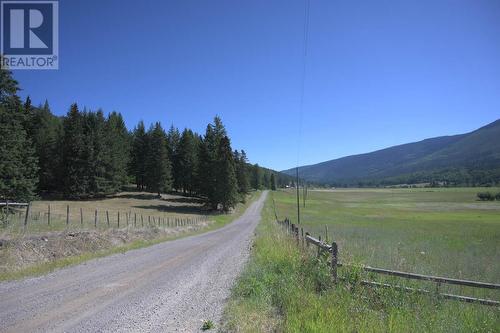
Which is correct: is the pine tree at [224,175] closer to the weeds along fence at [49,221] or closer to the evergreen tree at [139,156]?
the evergreen tree at [139,156]

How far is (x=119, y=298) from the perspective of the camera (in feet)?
32.6

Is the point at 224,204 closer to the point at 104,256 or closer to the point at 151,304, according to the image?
the point at 104,256

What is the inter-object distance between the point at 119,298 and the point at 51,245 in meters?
8.03

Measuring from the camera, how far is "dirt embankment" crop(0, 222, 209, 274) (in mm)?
13609

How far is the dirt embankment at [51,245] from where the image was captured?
1361cm

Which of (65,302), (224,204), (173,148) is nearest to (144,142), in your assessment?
(173,148)

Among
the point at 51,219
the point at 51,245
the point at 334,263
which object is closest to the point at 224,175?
the point at 51,219

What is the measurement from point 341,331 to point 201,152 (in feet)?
216

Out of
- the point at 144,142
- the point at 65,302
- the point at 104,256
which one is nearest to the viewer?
the point at 65,302

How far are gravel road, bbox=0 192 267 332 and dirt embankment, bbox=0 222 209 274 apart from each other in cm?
157

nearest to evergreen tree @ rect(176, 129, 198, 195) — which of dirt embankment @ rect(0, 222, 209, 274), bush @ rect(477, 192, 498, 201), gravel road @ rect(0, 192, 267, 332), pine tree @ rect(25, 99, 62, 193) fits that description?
pine tree @ rect(25, 99, 62, 193)

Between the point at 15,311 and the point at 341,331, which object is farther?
the point at 15,311

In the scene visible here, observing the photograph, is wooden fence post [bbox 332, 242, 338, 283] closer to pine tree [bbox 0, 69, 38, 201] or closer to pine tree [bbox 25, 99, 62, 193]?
pine tree [bbox 0, 69, 38, 201]

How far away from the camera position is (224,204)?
68188mm
